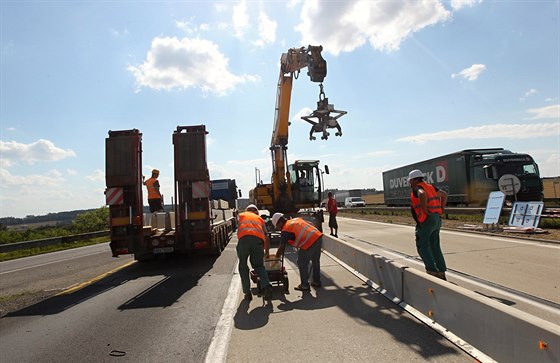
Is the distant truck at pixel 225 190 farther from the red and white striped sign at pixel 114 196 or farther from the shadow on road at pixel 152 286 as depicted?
the red and white striped sign at pixel 114 196

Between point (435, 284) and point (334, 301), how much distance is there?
203 cm

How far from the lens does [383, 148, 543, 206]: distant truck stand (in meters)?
21.7

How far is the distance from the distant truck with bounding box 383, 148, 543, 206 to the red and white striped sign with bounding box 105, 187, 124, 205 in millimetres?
16295

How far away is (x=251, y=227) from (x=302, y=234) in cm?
98

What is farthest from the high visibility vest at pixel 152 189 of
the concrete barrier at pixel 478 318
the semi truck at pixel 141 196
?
the concrete barrier at pixel 478 318

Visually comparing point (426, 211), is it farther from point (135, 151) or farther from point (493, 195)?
point (493, 195)

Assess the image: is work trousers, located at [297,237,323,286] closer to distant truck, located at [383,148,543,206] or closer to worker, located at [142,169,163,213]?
worker, located at [142,169,163,213]

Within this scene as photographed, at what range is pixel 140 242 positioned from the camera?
36.0 feet

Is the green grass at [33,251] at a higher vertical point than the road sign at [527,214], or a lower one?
lower

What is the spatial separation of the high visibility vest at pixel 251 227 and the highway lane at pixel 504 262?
3701 millimetres

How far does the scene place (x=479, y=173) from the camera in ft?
78.1

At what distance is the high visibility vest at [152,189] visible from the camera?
12.6m

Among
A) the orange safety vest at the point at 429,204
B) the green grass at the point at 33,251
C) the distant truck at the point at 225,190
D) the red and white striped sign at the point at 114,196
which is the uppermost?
the distant truck at the point at 225,190

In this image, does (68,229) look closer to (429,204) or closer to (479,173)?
(479,173)
